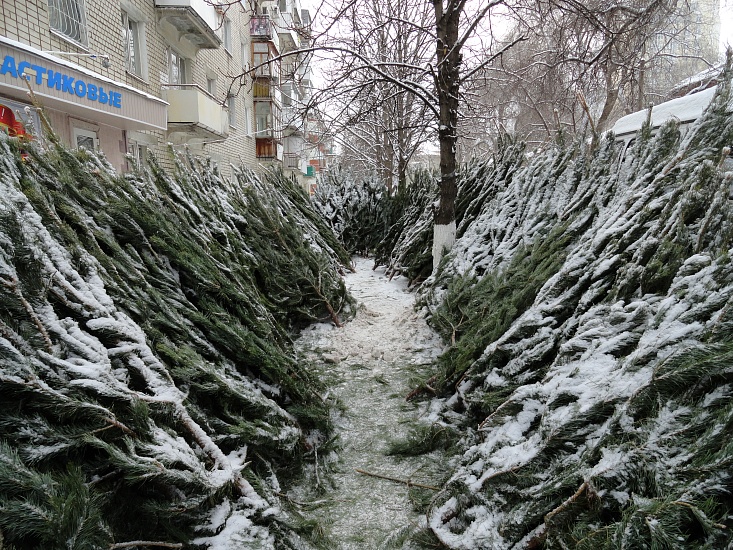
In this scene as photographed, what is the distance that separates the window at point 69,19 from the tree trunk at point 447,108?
701 centimetres

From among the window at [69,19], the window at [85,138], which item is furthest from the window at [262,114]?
the window at [85,138]

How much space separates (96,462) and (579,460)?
2035mm

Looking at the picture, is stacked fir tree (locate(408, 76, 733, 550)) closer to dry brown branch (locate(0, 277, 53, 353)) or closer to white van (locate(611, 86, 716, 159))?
white van (locate(611, 86, 716, 159))

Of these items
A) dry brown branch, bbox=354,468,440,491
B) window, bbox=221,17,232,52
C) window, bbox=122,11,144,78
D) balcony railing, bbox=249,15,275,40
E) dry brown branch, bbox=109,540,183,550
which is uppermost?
balcony railing, bbox=249,15,275,40

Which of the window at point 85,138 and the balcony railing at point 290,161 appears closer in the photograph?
the window at point 85,138

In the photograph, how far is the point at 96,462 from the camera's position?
185cm

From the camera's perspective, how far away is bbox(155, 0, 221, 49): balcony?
1234 cm

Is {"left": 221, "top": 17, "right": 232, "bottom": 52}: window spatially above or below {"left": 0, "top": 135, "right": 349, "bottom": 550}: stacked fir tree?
above

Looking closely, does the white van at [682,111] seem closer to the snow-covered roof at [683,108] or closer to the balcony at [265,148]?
the snow-covered roof at [683,108]

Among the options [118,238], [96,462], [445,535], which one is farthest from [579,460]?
[118,238]

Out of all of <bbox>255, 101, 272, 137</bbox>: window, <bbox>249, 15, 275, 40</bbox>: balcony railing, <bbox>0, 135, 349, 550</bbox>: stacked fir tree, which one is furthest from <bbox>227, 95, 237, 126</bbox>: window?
<bbox>0, 135, 349, 550</bbox>: stacked fir tree

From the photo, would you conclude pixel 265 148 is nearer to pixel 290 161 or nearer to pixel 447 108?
pixel 290 161

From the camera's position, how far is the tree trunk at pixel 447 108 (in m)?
6.79

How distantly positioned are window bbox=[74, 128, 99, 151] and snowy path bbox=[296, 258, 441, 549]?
20.5ft
